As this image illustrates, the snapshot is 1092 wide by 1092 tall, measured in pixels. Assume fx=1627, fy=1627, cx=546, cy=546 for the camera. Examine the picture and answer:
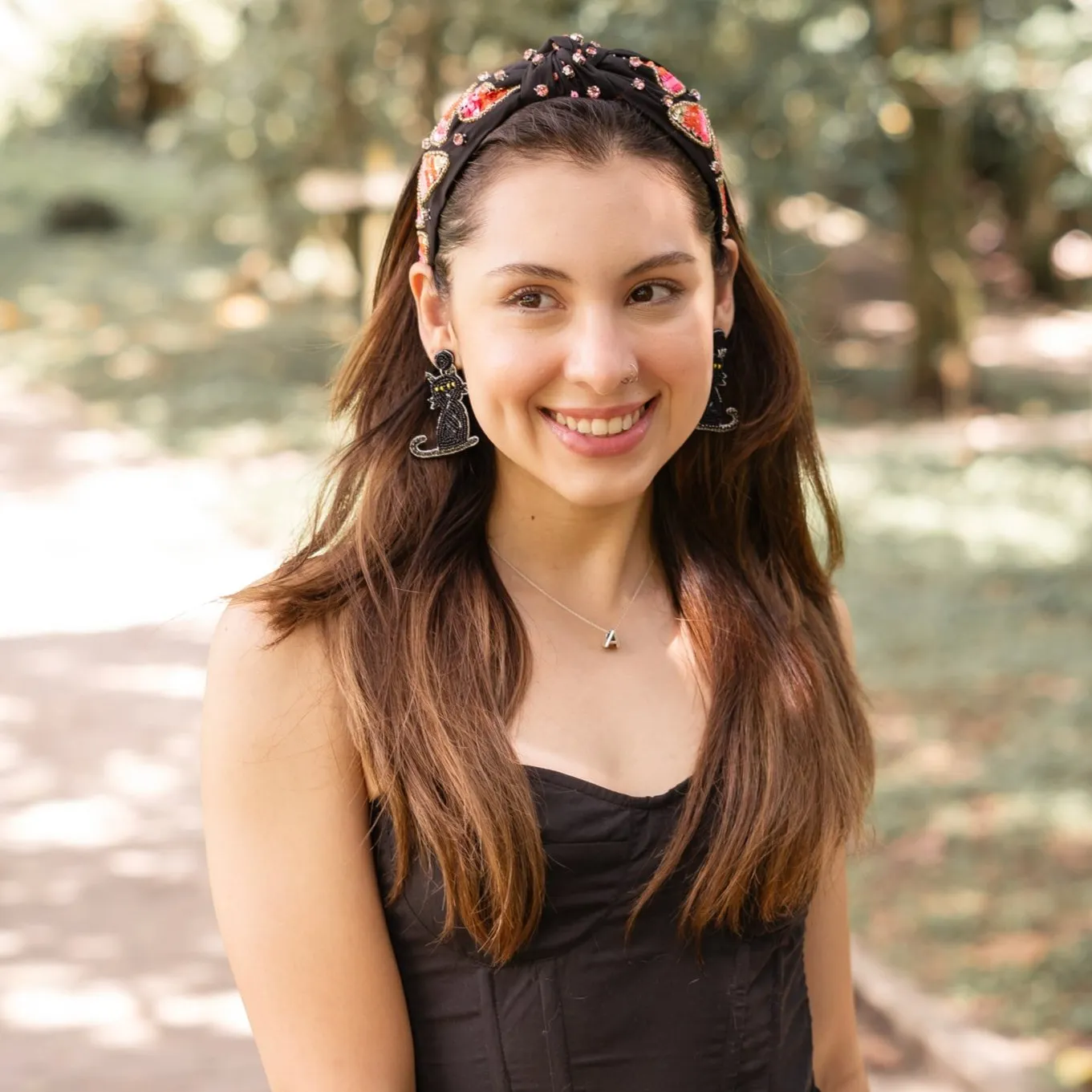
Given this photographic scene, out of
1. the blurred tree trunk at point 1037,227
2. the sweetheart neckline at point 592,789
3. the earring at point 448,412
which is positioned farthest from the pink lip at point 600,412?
the blurred tree trunk at point 1037,227

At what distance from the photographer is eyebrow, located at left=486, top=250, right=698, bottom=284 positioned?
1.95 meters

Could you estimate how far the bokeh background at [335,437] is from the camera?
203 inches

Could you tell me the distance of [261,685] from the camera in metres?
1.90

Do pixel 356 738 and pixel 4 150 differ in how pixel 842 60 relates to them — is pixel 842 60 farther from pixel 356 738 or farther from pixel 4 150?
pixel 4 150

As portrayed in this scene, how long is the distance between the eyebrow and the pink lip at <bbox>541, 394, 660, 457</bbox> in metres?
0.16

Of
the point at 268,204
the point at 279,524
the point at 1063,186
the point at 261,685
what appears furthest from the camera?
the point at 268,204

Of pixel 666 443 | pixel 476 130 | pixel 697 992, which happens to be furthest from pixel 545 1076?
pixel 476 130

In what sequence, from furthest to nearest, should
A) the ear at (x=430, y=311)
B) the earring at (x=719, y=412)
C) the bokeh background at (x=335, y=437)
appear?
the bokeh background at (x=335, y=437)
the earring at (x=719, y=412)
the ear at (x=430, y=311)

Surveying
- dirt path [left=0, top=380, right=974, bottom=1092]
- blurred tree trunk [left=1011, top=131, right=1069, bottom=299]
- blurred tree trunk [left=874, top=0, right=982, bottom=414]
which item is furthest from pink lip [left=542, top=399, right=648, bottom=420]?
blurred tree trunk [left=1011, top=131, right=1069, bottom=299]

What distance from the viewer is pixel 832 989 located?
7.87ft

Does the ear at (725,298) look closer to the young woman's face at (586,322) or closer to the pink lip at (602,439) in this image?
the young woman's face at (586,322)

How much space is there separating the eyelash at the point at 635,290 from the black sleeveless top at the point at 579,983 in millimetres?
579

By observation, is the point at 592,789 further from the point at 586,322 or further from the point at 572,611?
the point at 586,322

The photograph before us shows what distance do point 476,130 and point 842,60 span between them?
9.74m
